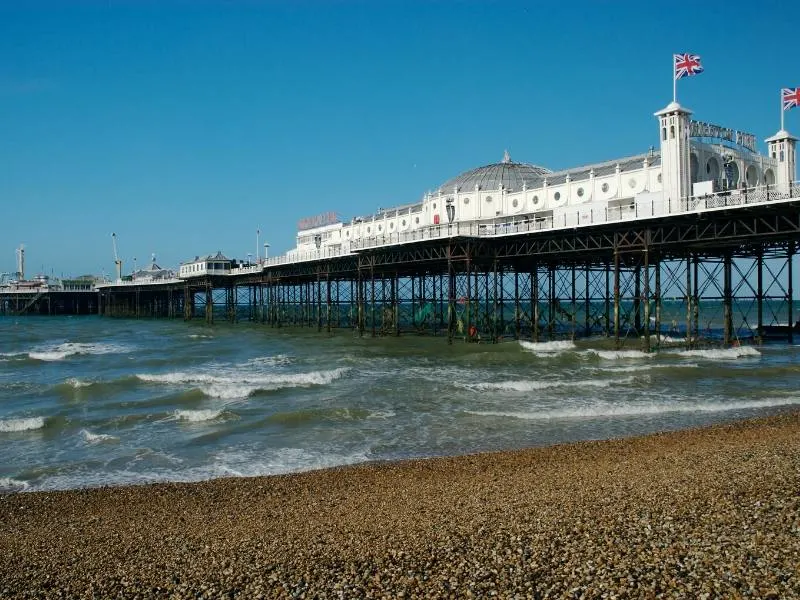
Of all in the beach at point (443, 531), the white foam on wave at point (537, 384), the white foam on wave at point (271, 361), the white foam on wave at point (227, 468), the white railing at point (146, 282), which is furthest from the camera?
the white railing at point (146, 282)

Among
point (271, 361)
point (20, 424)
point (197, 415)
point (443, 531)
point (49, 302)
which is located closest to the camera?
point (443, 531)

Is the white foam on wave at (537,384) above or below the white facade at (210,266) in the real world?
below

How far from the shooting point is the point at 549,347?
35.8 meters

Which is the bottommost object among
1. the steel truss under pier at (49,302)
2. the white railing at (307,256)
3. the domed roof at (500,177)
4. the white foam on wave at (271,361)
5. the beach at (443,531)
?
the white foam on wave at (271,361)

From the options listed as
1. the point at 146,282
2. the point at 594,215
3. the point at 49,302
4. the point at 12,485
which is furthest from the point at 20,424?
the point at 49,302

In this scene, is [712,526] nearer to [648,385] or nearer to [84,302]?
[648,385]

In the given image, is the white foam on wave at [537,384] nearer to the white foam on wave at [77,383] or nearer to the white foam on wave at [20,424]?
the white foam on wave at [20,424]

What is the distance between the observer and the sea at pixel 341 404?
14539 mm

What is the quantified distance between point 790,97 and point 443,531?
3024cm

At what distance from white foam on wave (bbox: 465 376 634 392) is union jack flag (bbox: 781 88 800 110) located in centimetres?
1613

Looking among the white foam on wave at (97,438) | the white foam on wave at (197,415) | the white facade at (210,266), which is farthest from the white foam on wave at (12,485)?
the white facade at (210,266)

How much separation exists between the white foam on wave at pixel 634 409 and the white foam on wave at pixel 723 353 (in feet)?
37.5

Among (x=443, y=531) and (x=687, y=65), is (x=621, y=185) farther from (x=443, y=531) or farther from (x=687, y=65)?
(x=443, y=531)

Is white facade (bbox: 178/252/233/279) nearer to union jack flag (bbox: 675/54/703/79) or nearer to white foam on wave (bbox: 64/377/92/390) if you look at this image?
white foam on wave (bbox: 64/377/92/390)
